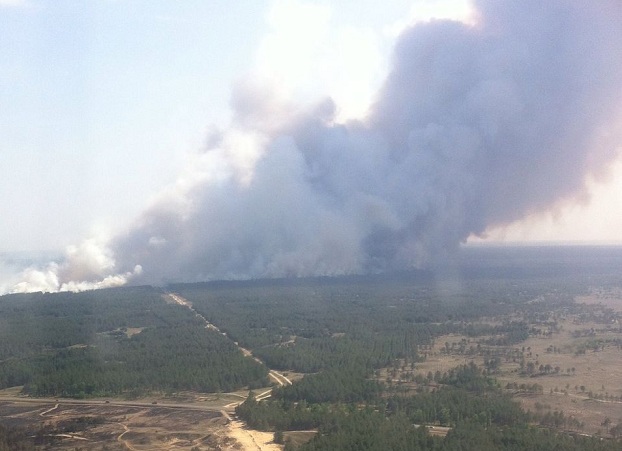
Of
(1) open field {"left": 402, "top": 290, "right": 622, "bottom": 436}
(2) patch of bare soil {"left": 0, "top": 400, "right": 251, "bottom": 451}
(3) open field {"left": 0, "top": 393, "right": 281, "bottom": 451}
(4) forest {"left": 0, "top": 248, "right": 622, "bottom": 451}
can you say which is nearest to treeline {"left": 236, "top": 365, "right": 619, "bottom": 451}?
(4) forest {"left": 0, "top": 248, "right": 622, "bottom": 451}

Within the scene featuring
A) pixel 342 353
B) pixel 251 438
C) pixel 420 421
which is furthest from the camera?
pixel 342 353

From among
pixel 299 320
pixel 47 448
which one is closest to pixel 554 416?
pixel 47 448

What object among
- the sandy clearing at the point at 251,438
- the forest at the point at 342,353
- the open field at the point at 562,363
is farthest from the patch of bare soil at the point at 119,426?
the open field at the point at 562,363

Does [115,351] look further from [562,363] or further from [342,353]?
[562,363]

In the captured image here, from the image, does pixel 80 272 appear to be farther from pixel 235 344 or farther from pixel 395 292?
pixel 235 344

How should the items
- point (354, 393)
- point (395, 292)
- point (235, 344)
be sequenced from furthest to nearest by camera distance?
point (395, 292) → point (235, 344) → point (354, 393)

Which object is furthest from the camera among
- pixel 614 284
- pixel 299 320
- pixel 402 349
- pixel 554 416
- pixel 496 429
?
pixel 614 284

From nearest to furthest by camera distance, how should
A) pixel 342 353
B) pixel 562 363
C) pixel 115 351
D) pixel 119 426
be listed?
pixel 119 426
pixel 562 363
pixel 342 353
pixel 115 351

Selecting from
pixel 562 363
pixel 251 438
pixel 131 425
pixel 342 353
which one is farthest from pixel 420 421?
pixel 562 363

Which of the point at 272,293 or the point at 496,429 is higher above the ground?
the point at 272,293
